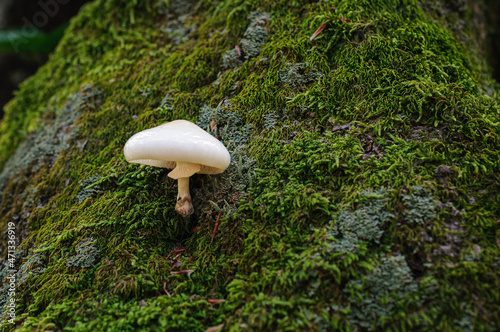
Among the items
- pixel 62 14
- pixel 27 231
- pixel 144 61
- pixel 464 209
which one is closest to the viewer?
pixel 464 209

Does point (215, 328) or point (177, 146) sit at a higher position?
point (177, 146)

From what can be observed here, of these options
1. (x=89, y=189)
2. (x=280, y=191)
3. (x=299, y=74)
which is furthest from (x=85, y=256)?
(x=299, y=74)

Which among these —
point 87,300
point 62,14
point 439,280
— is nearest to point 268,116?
point 439,280

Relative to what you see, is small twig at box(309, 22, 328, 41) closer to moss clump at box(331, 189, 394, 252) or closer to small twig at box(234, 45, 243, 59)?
small twig at box(234, 45, 243, 59)

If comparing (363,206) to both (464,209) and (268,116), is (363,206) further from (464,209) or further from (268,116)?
(268,116)

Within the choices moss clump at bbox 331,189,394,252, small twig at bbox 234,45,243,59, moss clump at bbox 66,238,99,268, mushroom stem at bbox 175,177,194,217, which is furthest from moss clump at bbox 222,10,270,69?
moss clump at bbox 66,238,99,268

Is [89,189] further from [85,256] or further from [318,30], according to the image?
[318,30]

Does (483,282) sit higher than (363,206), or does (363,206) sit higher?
(363,206)
